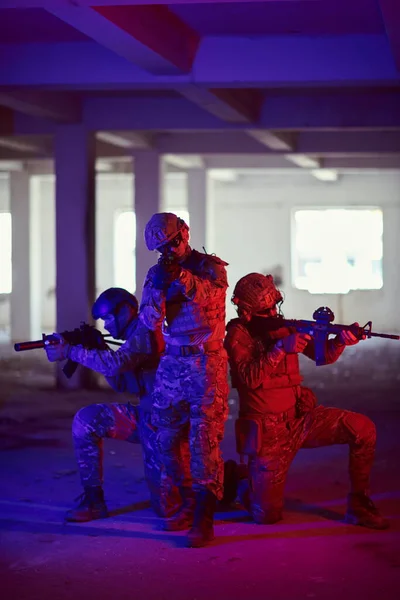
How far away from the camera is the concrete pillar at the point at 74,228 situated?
11492mm

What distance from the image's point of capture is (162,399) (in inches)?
204

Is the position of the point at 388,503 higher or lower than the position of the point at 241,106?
lower

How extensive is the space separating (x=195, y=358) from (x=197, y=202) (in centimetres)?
1383

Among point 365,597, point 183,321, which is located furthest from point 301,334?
point 365,597

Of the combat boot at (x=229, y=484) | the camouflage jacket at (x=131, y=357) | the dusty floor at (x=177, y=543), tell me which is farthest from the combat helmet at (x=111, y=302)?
the dusty floor at (x=177, y=543)

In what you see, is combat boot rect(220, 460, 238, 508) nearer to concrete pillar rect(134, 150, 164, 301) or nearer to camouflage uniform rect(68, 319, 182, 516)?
camouflage uniform rect(68, 319, 182, 516)

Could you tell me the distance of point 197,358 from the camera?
5074mm

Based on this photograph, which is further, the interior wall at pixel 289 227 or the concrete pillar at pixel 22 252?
the interior wall at pixel 289 227

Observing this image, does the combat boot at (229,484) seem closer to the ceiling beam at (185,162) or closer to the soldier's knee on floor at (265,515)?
the soldier's knee on floor at (265,515)

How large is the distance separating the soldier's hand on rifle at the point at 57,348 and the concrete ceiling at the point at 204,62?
7.02ft

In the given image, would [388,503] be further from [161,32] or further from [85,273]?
[85,273]

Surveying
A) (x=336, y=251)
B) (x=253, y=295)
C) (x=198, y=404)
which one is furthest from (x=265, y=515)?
(x=336, y=251)

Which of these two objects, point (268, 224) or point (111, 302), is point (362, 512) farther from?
point (268, 224)

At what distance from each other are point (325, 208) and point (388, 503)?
1618 cm
